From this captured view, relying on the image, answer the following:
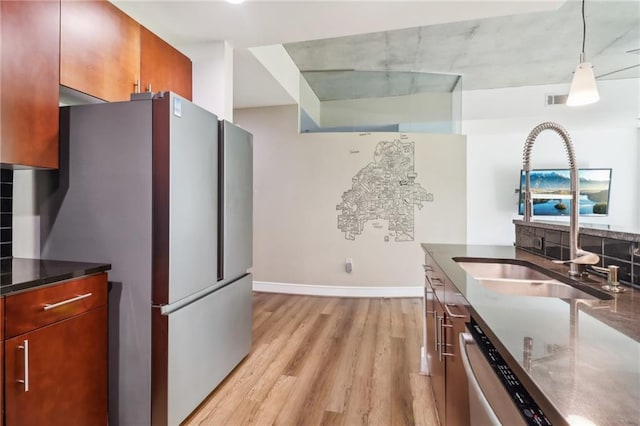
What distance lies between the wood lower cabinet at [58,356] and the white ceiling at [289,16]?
1788 millimetres

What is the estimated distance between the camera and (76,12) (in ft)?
5.37

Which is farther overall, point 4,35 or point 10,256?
point 10,256

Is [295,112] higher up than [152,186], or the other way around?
[295,112]

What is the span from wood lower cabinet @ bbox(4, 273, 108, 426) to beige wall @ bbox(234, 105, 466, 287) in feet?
9.80

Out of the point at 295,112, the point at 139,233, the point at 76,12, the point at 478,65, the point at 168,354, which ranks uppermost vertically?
the point at 478,65

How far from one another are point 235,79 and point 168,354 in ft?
9.21

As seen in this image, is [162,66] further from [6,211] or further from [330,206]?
[330,206]

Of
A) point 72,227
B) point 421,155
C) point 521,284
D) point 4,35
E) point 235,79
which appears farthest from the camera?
point 421,155

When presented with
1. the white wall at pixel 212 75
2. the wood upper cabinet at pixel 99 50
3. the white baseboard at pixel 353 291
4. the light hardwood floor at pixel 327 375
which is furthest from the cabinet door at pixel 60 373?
the white baseboard at pixel 353 291

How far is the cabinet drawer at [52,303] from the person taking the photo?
46.3 inches

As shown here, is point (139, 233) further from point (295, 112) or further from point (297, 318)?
point (295, 112)

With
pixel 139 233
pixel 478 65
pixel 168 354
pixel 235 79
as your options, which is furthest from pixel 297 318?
pixel 478 65

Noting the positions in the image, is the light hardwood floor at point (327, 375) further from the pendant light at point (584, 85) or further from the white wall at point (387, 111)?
the white wall at point (387, 111)

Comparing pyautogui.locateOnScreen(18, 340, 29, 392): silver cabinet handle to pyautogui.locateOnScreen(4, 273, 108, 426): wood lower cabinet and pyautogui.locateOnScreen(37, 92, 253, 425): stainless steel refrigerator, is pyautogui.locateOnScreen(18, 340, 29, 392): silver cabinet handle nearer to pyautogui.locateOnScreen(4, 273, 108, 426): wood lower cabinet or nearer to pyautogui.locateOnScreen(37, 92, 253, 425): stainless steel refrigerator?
pyautogui.locateOnScreen(4, 273, 108, 426): wood lower cabinet
